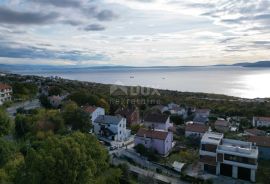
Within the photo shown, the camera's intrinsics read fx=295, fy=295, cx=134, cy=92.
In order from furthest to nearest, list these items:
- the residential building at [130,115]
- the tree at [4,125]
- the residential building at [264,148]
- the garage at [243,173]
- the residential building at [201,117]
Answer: the residential building at [201,117] → the residential building at [130,115] → the residential building at [264,148] → the tree at [4,125] → the garage at [243,173]

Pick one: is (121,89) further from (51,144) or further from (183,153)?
(51,144)

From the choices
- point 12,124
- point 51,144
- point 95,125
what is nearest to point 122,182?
point 51,144

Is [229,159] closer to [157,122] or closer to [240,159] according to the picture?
[240,159]

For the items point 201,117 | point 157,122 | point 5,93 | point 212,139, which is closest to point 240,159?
point 212,139

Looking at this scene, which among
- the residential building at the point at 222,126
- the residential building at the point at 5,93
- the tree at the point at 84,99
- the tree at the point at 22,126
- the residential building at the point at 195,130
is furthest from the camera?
the residential building at the point at 5,93

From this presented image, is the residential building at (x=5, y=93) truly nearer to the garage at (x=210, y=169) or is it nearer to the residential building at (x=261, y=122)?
the garage at (x=210, y=169)

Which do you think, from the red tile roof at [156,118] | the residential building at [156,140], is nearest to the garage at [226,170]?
the residential building at [156,140]
